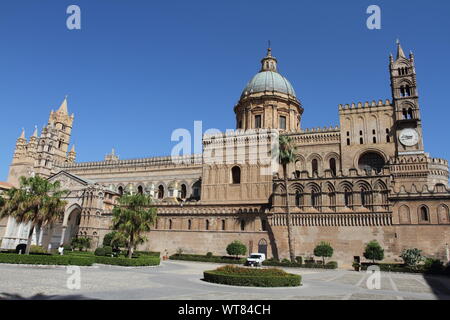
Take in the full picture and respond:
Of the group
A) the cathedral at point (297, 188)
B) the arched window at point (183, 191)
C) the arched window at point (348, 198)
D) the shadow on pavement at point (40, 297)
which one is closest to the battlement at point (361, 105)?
the cathedral at point (297, 188)

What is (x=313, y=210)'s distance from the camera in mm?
39344

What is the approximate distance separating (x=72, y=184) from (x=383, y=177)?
148 ft

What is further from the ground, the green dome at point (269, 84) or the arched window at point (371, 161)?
the green dome at point (269, 84)

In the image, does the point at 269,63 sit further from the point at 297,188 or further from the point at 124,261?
the point at 124,261

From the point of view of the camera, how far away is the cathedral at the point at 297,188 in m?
36.3

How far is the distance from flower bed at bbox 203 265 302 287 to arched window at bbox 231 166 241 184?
30498mm

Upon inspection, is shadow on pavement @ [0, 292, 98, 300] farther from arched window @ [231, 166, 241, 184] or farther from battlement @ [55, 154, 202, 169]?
battlement @ [55, 154, 202, 169]

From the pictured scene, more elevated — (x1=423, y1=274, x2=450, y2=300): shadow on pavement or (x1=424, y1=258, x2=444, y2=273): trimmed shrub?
(x1=424, y1=258, x2=444, y2=273): trimmed shrub

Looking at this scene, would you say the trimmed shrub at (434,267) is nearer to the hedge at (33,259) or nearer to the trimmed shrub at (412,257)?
the trimmed shrub at (412,257)

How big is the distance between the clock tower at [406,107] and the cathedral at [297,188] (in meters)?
0.12

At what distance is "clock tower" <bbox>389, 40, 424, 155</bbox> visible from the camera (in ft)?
141

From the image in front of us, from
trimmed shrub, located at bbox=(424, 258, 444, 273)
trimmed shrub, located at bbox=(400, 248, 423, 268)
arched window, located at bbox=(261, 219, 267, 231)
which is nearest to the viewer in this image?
trimmed shrub, located at bbox=(424, 258, 444, 273)

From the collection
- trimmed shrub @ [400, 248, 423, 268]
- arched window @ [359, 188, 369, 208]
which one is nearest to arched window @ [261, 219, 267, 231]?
arched window @ [359, 188, 369, 208]
